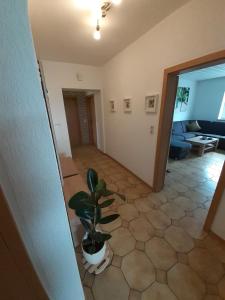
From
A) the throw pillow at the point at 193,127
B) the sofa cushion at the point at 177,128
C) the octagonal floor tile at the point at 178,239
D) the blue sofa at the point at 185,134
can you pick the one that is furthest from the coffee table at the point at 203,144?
the octagonal floor tile at the point at 178,239

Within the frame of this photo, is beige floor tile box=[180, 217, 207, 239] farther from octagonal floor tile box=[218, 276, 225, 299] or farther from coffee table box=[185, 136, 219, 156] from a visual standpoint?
coffee table box=[185, 136, 219, 156]

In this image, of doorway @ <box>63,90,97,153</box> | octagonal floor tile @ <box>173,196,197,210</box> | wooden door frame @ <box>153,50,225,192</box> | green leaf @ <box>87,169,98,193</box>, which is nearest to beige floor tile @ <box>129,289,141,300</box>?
green leaf @ <box>87,169,98,193</box>

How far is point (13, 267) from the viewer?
35 cm

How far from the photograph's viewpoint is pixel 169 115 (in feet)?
6.28

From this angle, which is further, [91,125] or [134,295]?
[91,125]

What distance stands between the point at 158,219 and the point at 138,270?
0.70 m

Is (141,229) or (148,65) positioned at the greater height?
(148,65)

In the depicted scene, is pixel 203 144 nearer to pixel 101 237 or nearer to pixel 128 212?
pixel 128 212

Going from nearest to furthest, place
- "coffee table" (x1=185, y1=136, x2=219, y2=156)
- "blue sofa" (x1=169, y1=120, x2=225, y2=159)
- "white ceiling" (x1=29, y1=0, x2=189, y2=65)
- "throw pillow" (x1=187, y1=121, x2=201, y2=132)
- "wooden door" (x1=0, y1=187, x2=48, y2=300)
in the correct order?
"wooden door" (x1=0, y1=187, x2=48, y2=300) → "white ceiling" (x1=29, y1=0, x2=189, y2=65) → "blue sofa" (x1=169, y1=120, x2=225, y2=159) → "coffee table" (x1=185, y1=136, x2=219, y2=156) → "throw pillow" (x1=187, y1=121, x2=201, y2=132)

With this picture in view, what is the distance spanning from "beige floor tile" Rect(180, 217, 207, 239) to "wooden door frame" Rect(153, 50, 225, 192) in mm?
644

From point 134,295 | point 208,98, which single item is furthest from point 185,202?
point 208,98

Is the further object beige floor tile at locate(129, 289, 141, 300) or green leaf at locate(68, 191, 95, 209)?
beige floor tile at locate(129, 289, 141, 300)

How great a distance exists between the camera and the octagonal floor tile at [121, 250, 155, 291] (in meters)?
1.16

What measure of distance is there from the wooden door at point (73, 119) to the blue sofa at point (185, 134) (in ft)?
11.9
